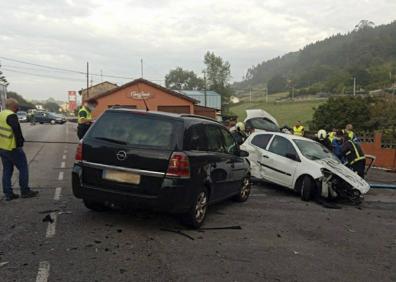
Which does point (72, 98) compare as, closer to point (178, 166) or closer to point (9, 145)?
point (9, 145)

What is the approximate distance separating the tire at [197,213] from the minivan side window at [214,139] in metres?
0.82

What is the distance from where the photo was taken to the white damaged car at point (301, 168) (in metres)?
9.88

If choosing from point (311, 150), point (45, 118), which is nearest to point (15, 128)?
point (311, 150)

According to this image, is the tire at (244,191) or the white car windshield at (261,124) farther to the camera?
the white car windshield at (261,124)

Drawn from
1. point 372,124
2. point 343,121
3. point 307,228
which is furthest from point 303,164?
point 343,121

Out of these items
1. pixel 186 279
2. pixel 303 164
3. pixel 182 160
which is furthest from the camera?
pixel 303 164

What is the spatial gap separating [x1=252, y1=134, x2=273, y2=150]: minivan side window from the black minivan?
468cm

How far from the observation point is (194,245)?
5.79 meters

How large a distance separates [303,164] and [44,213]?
19.0 feet

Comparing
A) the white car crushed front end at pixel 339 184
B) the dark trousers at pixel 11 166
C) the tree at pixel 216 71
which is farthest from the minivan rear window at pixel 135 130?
the tree at pixel 216 71

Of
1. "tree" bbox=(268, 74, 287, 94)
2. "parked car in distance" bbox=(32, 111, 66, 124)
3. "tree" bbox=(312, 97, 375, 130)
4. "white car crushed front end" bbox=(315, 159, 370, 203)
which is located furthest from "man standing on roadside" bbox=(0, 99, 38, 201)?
"tree" bbox=(268, 74, 287, 94)

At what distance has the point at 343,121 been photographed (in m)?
28.7

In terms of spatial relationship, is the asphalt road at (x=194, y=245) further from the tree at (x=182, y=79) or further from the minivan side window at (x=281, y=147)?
the tree at (x=182, y=79)

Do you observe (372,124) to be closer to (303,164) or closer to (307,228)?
(303,164)
